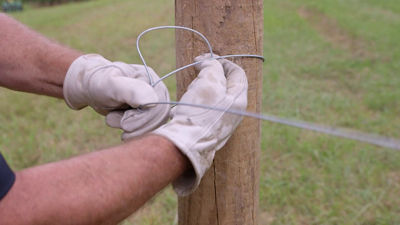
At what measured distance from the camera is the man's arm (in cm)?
71

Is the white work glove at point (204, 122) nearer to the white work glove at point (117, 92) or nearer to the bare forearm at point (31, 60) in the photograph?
the white work glove at point (117, 92)

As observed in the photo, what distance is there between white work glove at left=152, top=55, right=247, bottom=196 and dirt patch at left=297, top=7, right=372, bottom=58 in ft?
16.9

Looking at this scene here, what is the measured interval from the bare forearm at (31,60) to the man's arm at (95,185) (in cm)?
54

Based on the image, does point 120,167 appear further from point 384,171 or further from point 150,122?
point 384,171

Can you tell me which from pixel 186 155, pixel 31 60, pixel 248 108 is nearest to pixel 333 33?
pixel 248 108

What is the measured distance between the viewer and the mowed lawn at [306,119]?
7.91 ft

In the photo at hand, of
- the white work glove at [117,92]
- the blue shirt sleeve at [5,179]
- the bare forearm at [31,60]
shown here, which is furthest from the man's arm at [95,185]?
the bare forearm at [31,60]

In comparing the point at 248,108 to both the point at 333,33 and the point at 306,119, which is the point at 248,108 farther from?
the point at 333,33

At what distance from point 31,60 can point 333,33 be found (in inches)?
264

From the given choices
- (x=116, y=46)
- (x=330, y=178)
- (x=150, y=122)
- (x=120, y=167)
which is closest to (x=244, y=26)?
(x=150, y=122)

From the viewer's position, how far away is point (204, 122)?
0.91 metres

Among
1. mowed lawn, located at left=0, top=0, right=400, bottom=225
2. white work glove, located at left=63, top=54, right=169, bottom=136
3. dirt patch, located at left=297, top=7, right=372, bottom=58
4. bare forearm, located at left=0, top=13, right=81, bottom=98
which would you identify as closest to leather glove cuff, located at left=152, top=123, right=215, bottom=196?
white work glove, located at left=63, top=54, right=169, bottom=136

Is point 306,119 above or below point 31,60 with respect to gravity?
below

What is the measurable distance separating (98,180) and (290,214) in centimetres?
183
